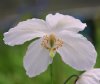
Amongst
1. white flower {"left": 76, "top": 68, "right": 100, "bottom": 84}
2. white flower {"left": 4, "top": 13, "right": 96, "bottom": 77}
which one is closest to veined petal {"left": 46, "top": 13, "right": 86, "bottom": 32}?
white flower {"left": 4, "top": 13, "right": 96, "bottom": 77}

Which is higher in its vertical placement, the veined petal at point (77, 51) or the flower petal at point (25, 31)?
the flower petal at point (25, 31)

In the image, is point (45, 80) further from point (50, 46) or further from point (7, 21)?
point (7, 21)

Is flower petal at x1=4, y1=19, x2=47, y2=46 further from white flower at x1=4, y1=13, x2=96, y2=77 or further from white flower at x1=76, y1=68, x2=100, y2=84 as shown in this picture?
white flower at x1=76, y1=68, x2=100, y2=84

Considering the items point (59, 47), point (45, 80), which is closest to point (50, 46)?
point (59, 47)

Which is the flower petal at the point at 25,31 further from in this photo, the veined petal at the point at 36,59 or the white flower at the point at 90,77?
the white flower at the point at 90,77

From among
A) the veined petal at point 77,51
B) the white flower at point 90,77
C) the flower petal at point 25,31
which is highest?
the flower petal at point 25,31

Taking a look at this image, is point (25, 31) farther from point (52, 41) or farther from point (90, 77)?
point (90, 77)

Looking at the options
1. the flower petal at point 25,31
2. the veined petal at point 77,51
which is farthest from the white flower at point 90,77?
the flower petal at point 25,31
